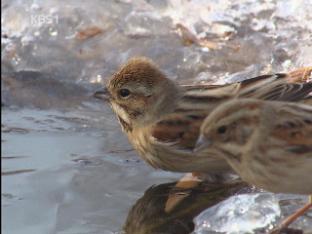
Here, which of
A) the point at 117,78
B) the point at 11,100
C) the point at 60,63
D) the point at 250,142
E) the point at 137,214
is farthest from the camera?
the point at 60,63

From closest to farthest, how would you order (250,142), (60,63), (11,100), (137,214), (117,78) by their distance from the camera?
(250,142), (137,214), (117,78), (11,100), (60,63)

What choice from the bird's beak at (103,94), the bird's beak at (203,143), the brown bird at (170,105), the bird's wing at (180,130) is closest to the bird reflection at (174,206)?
the brown bird at (170,105)

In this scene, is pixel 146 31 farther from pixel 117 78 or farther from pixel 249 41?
pixel 117 78

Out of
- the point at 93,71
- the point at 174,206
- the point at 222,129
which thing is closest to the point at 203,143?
the point at 222,129

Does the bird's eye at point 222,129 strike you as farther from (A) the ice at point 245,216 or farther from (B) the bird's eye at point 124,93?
(B) the bird's eye at point 124,93

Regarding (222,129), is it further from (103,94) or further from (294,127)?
(103,94)

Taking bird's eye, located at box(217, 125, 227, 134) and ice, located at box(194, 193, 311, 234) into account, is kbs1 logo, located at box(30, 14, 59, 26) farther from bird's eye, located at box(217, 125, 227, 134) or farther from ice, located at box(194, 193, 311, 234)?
bird's eye, located at box(217, 125, 227, 134)

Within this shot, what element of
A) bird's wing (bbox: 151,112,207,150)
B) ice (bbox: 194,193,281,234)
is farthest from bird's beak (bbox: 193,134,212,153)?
bird's wing (bbox: 151,112,207,150)

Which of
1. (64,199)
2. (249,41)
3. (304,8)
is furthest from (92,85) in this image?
(64,199)
